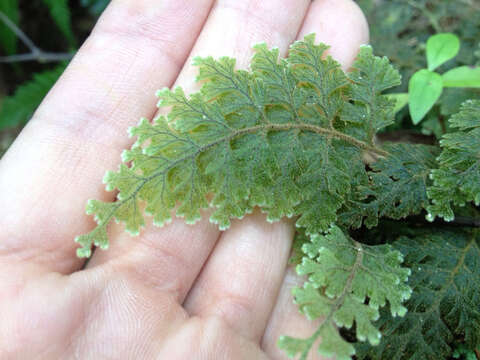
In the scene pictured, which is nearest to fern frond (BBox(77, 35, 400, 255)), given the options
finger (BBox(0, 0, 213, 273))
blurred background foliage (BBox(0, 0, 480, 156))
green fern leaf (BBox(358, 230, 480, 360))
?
finger (BBox(0, 0, 213, 273))

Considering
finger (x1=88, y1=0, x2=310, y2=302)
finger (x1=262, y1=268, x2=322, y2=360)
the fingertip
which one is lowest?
finger (x1=262, y1=268, x2=322, y2=360)

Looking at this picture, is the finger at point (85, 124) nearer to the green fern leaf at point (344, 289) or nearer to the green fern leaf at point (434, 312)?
the green fern leaf at point (344, 289)

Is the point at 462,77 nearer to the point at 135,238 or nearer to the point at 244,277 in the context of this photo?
the point at 244,277

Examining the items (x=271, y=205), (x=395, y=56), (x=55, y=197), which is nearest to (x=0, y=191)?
(x=55, y=197)

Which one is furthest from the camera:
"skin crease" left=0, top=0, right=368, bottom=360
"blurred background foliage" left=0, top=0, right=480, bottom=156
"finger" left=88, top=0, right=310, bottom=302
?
"blurred background foliage" left=0, top=0, right=480, bottom=156

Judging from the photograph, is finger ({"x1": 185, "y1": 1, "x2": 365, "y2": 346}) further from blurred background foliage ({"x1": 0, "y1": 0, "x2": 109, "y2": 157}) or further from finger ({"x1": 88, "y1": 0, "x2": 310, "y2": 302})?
blurred background foliage ({"x1": 0, "y1": 0, "x2": 109, "y2": 157})

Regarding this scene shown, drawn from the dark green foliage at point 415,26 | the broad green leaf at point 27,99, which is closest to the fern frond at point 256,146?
the dark green foliage at point 415,26

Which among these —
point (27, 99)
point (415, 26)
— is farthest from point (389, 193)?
point (27, 99)
